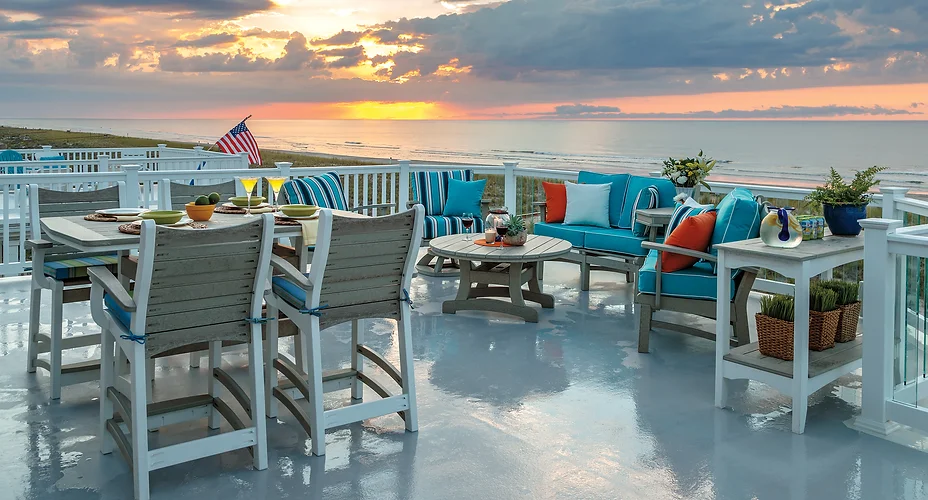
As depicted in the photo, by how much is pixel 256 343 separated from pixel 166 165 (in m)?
11.9

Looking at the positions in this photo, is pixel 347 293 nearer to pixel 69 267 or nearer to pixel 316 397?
pixel 316 397

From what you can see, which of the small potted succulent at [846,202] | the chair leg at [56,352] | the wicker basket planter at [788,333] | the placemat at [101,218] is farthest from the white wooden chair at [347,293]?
the small potted succulent at [846,202]

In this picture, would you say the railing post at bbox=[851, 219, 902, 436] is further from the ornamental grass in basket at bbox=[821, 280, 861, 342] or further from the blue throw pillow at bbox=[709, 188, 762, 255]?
the blue throw pillow at bbox=[709, 188, 762, 255]

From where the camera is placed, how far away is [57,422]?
3.52 meters

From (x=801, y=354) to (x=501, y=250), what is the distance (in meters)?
2.42

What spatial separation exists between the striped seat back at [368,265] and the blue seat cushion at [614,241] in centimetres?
315

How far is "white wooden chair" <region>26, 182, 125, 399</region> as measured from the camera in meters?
3.87

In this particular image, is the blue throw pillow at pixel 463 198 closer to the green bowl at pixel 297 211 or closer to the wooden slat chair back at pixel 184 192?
the wooden slat chair back at pixel 184 192

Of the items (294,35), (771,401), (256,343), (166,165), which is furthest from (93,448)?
(294,35)

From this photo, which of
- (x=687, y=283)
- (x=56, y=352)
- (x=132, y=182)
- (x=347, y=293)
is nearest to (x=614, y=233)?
(x=687, y=283)

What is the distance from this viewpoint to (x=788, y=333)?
3.78 meters

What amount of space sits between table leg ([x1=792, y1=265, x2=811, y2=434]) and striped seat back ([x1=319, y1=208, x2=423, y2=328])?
177 centimetres

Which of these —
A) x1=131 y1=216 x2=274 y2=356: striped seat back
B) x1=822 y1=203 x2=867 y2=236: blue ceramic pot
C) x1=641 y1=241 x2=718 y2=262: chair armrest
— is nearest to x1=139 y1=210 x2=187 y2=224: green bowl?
x1=131 y1=216 x2=274 y2=356: striped seat back

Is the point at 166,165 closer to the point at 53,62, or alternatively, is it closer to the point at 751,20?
the point at 53,62
